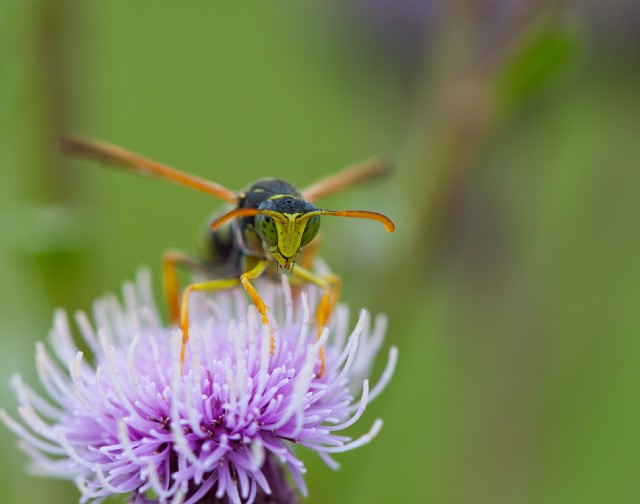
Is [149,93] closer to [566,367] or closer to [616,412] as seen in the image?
[616,412]

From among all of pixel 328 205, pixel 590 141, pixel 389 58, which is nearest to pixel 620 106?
pixel 590 141

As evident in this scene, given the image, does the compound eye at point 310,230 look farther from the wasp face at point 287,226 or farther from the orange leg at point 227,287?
the orange leg at point 227,287

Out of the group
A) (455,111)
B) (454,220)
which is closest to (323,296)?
(455,111)

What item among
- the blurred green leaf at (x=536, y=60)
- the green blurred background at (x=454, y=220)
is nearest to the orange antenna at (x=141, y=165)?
the green blurred background at (x=454, y=220)

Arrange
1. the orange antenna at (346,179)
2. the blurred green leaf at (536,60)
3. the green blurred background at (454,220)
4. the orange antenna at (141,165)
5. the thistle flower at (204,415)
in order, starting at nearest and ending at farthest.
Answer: the thistle flower at (204,415), the orange antenna at (141,165), the orange antenna at (346,179), the blurred green leaf at (536,60), the green blurred background at (454,220)

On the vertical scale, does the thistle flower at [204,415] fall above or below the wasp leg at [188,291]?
below

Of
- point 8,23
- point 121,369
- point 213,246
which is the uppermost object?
point 8,23

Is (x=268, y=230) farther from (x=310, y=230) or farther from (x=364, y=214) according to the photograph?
(x=364, y=214)
